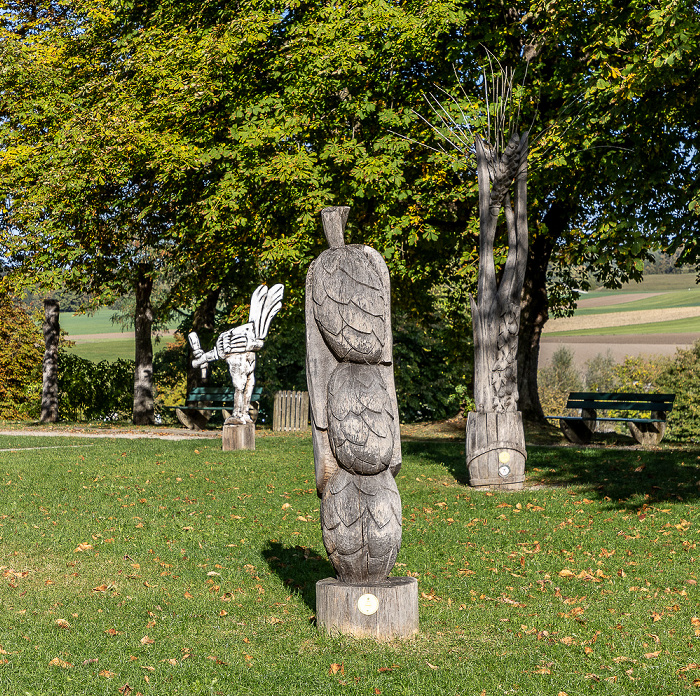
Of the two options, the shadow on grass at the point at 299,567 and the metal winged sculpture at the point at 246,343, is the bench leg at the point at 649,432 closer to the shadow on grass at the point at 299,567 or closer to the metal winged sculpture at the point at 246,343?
the metal winged sculpture at the point at 246,343

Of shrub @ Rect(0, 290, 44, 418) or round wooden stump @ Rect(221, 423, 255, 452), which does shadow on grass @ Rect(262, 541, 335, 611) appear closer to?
round wooden stump @ Rect(221, 423, 255, 452)

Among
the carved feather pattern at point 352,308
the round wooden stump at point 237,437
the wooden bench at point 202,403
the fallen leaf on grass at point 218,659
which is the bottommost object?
the fallen leaf on grass at point 218,659

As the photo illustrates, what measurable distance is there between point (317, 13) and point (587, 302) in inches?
3208

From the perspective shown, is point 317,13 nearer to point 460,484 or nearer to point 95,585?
point 460,484

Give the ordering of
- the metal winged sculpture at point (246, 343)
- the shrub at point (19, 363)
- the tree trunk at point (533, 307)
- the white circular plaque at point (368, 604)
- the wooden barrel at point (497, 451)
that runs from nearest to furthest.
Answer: the white circular plaque at point (368, 604) < the wooden barrel at point (497, 451) < the metal winged sculpture at point (246, 343) < the tree trunk at point (533, 307) < the shrub at point (19, 363)

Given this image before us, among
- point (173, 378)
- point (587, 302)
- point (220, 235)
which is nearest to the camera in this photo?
point (220, 235)

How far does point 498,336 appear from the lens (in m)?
12.1

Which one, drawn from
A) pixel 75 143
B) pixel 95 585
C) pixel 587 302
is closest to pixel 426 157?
pixel 75 143

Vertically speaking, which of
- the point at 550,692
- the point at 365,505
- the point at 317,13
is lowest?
the point at 550,692

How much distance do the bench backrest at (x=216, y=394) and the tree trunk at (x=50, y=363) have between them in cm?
447

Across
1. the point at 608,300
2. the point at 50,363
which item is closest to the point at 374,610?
the point at 50,363

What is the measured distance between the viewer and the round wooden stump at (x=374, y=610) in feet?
17.8

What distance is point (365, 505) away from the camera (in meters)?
5.55

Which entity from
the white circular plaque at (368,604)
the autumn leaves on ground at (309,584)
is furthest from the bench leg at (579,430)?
the white circular plaque at (368,604)
